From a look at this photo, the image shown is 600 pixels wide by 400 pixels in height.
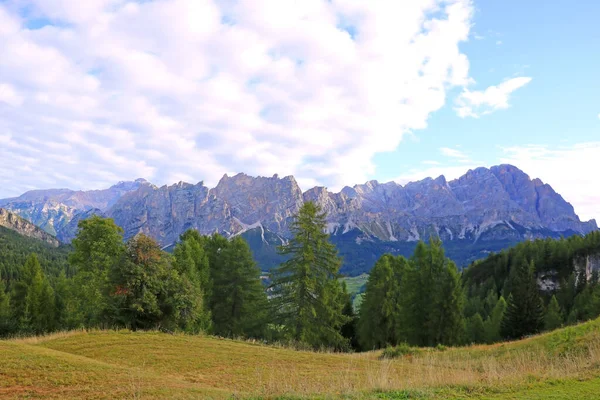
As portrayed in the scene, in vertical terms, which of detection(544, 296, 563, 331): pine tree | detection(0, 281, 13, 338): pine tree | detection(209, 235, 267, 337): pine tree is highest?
detection(209, 235, 267, 337): pine tree

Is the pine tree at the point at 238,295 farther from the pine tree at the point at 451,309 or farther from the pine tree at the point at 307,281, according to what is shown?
the pine tree at the point at 451,309

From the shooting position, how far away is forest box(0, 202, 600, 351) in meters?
27.6

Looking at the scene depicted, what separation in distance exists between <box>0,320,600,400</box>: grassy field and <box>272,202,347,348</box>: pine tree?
1004cm

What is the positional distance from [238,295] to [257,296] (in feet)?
6.83

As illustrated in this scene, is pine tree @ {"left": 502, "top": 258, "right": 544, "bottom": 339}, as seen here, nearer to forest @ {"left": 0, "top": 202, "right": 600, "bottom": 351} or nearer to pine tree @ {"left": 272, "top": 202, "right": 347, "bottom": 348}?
forest @ {"left": 0, "top": 202, "right": 600, "bottom": 351}

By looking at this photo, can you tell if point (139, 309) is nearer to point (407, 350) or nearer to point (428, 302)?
point (407, 350)

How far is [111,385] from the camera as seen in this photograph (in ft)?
37.5

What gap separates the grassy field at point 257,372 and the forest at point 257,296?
6348mm

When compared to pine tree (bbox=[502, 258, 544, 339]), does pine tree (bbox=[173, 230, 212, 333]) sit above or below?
above

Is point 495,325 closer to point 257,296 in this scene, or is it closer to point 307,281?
point 257,296

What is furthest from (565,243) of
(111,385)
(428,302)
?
(111,385)

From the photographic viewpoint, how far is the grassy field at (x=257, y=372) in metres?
9.54

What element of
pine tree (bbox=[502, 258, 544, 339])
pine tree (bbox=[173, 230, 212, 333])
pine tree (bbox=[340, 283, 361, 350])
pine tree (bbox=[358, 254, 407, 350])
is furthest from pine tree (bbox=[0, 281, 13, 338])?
pine tree (bbox=[502, 258, 544, 339])

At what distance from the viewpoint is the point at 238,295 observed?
40.9m
